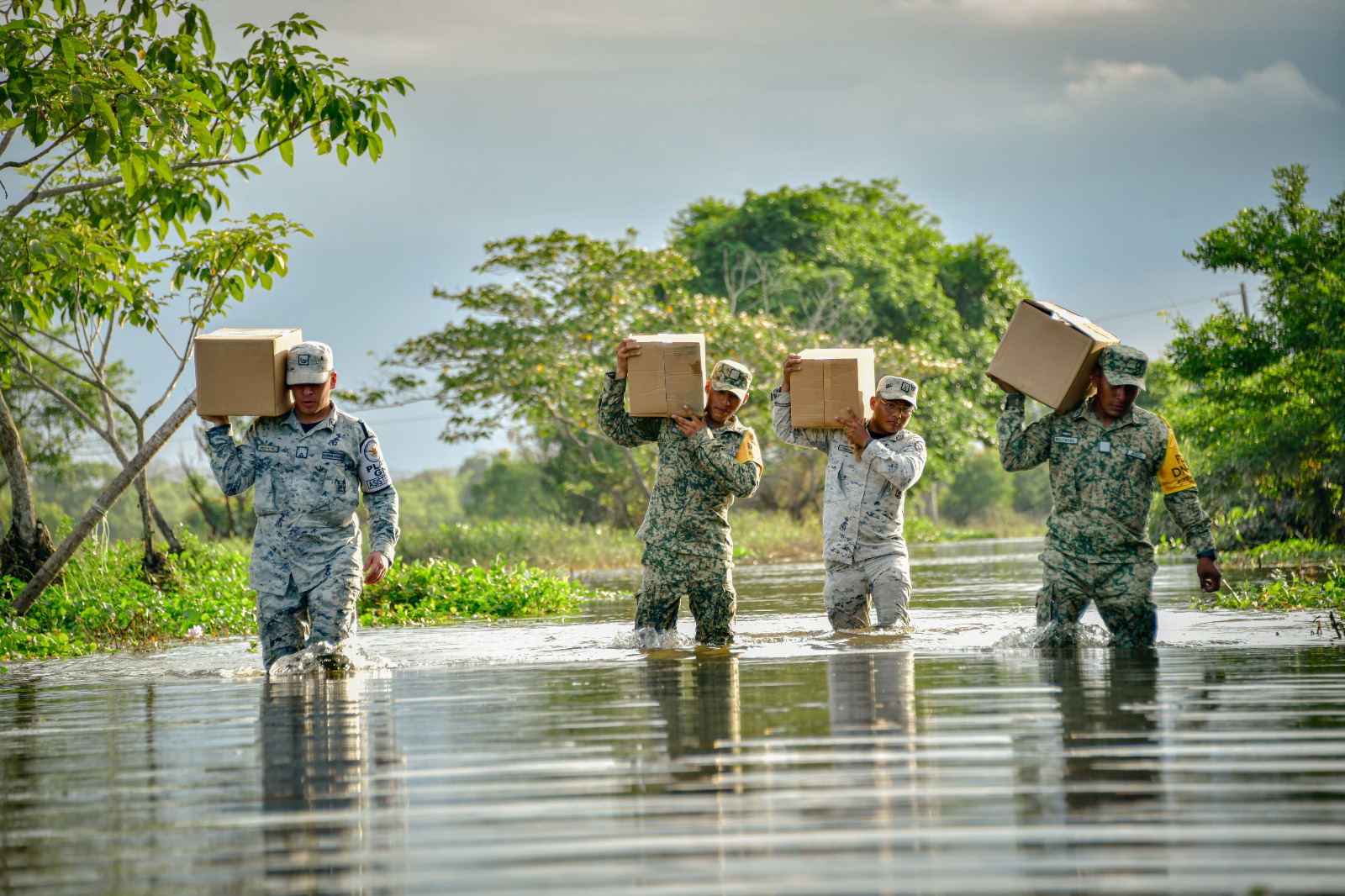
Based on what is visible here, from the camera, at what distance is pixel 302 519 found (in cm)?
638

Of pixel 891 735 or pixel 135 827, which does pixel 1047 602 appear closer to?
pixel 891 735

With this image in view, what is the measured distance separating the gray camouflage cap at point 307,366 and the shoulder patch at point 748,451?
7.51ft

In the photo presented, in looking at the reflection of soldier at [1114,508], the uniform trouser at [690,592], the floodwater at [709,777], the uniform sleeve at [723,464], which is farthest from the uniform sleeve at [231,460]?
the reflection of soldier at [1114,508]

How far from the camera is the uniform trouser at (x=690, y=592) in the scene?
7.23 metres

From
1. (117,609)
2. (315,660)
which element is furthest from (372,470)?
(117,609)

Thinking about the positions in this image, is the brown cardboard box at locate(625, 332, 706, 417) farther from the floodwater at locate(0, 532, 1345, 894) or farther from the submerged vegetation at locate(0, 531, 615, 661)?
the submerged vegetation at locate(0, 531, 615, 661)

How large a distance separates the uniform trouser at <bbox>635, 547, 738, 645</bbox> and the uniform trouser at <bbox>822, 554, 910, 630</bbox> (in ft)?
2.67

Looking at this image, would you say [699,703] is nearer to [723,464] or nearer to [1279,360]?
[723,464]

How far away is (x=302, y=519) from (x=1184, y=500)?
440cm

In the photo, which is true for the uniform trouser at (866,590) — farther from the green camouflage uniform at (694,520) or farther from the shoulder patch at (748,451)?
the shoulder patch at (748,451)

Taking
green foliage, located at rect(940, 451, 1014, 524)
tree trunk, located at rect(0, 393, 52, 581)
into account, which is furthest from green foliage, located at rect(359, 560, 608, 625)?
green foliage, located at rect(940, 451, 1014, 524)

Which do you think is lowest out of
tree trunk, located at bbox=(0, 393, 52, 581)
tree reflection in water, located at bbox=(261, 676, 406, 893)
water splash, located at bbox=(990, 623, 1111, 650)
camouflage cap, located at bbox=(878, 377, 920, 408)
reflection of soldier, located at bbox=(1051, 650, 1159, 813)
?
tree reflection in water, located at bbox=(261, 676, 406, 893)

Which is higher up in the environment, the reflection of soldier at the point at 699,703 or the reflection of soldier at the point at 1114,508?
the reflection of soldier at the point at 1114,508

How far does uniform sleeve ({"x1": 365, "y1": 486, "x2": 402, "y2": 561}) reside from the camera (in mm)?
6480
